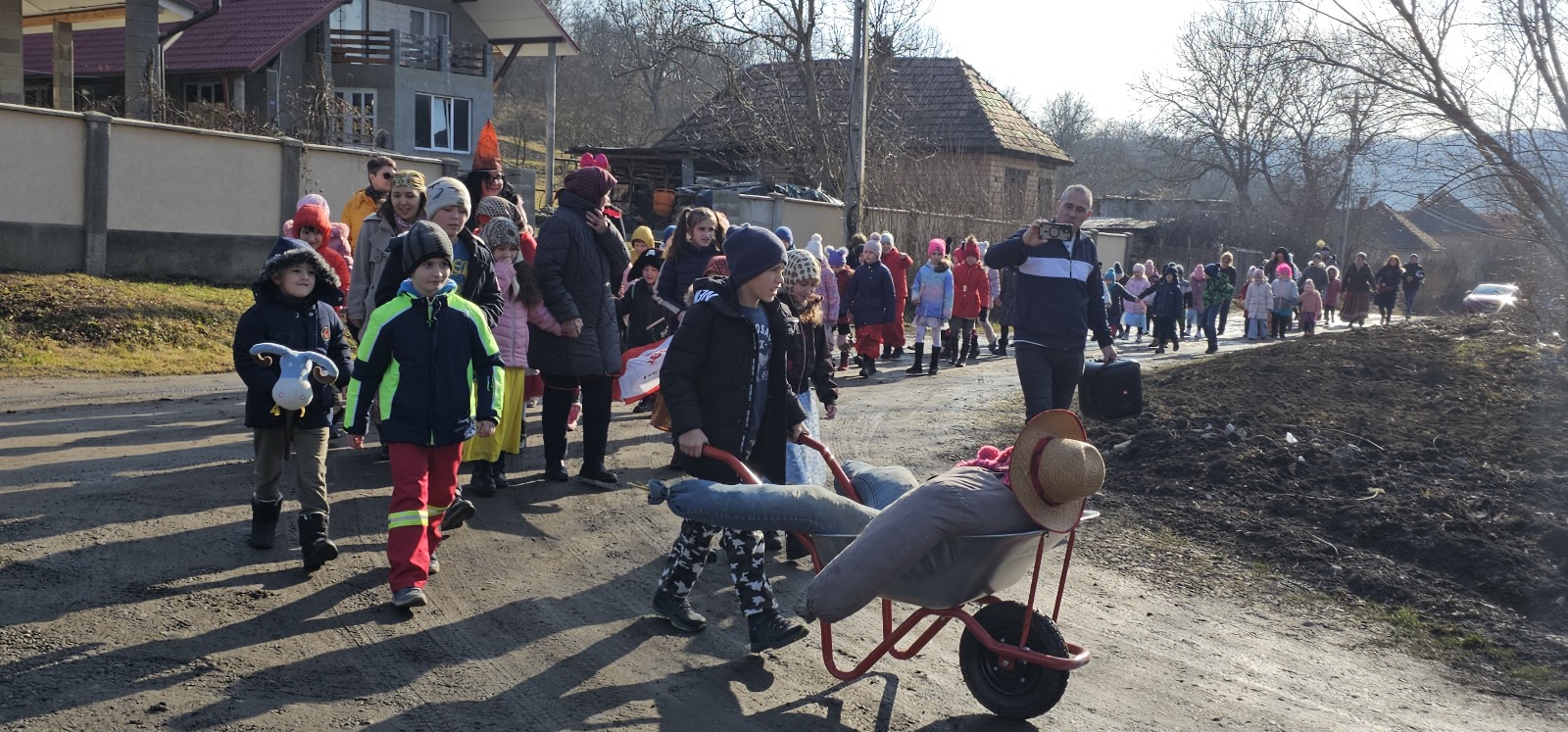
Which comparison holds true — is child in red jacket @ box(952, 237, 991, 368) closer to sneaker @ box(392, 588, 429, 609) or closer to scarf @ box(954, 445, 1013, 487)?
sneaker @ box(392, 588, 429, 609)

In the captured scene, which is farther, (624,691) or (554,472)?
(554,472)

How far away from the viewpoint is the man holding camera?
24.5 ft

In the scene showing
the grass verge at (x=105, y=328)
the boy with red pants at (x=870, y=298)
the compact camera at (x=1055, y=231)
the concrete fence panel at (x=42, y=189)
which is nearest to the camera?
the compact camera at (x=1055, y=231)

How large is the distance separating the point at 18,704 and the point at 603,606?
2.38m

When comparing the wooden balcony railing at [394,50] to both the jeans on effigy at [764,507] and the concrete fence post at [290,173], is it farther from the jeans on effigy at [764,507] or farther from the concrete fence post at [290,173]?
the jeans on effigy at [764,507]

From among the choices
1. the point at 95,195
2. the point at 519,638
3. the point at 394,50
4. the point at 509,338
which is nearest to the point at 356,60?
the point at 394,50

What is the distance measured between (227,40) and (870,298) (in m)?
24.3

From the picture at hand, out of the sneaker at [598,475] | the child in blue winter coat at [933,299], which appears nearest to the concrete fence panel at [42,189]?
the sneaker at [598,475]

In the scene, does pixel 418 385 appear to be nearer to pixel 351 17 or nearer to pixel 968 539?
pixel 968 539

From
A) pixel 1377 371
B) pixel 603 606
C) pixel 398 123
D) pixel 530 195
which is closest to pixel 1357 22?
pixel 1377 371

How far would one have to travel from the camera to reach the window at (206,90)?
108 feet

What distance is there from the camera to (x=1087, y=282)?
25.1ft

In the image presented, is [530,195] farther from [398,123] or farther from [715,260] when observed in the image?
[715,260]

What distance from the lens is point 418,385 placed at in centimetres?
544
